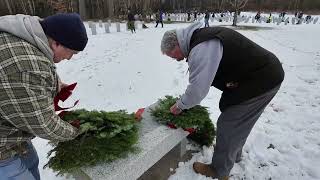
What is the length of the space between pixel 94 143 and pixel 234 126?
152cm

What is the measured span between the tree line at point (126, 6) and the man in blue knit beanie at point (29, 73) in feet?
98.0

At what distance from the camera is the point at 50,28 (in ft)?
5.78

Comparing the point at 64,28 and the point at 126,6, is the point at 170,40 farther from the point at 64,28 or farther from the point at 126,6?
the point at 126,6

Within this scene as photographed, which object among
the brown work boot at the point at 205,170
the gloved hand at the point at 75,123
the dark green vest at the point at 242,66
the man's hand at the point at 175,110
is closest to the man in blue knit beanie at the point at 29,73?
the gloved hand at the point at 75,123

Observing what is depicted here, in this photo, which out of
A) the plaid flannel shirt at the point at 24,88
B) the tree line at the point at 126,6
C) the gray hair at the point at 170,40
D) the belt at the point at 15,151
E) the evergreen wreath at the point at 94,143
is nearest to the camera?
the plaid flannel shirt at the point at 24,88

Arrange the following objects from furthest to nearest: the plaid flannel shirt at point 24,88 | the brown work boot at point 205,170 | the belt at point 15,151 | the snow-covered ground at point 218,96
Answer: the snow-covered ground at point 218,96 → the brown work boot at point 205,170 → the belt at point 15,151 → the plaid flannel shirt at point 24,88

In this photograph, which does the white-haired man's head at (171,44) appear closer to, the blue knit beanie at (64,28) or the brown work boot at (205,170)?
the blue knit beanie at (64,28)

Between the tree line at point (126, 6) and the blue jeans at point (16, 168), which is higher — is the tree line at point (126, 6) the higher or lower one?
the higher one

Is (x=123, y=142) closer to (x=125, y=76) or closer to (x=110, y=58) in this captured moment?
(x=125, y=76)

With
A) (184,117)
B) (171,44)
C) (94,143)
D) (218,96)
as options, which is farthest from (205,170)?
(218,96)

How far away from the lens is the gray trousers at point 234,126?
9.10 feet

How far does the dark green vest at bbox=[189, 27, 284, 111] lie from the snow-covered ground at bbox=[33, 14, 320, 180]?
1.40 metres

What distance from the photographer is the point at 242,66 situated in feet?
8.63

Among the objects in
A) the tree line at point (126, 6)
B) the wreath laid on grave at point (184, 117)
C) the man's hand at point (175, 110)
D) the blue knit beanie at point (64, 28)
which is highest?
the tree line at point (126, 6)
